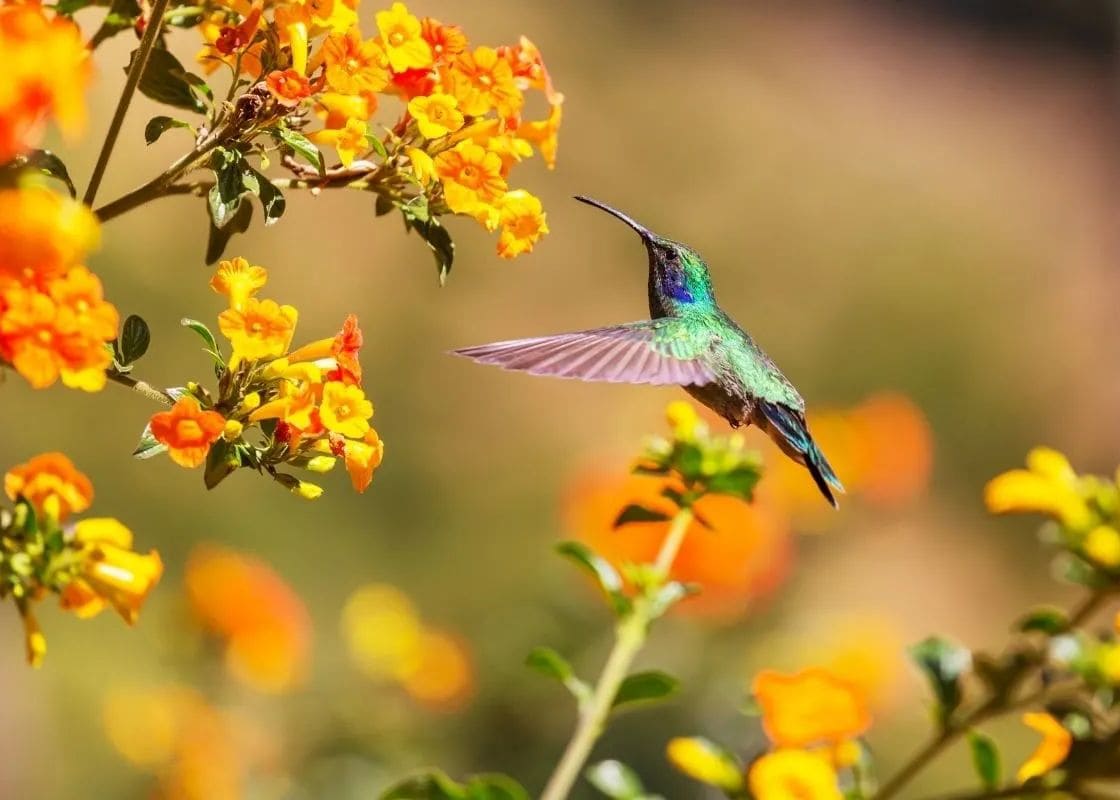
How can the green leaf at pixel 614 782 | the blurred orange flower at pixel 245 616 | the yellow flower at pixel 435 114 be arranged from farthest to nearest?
the blurred orange flower at pixel 245 616, the green leaf at pixel 614 782, the yellow flower at pixel 435 114

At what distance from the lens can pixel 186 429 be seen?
70cm

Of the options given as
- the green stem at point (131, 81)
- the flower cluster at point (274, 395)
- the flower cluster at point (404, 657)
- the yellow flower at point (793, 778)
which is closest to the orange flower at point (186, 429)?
the flower cluster at point (274, 395)

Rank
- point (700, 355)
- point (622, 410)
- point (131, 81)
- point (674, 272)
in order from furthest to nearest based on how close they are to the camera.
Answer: point (622, 410) → point (674, 272) → point (700, 355) → point (131, 81)

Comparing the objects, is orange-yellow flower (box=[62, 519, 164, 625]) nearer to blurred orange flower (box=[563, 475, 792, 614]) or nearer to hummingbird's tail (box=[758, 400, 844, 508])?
hummingbird's tail (box=[758, 400, 844, 508])

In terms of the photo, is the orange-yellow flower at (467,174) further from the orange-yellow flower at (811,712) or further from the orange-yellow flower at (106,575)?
the orange-yellow flower at (811,712)

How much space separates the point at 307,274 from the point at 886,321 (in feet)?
6.74

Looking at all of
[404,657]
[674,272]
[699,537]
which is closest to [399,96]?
[674,272]

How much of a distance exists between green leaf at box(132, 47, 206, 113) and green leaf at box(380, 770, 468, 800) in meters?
0.46

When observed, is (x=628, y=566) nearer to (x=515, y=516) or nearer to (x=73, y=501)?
(x=73, y=501)

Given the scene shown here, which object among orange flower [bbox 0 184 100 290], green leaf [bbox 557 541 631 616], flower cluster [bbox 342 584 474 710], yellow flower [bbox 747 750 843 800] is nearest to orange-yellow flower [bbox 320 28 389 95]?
orange flower [bbox 0 184 100 290]

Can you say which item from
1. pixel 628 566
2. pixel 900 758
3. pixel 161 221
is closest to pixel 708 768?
pixel 628 566

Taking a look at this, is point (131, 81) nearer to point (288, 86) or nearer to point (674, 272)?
point (288, 86)

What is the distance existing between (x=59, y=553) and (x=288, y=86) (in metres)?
0.29

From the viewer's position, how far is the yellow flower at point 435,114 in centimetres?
79
